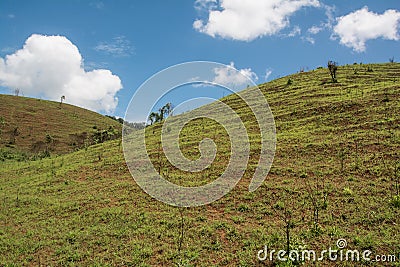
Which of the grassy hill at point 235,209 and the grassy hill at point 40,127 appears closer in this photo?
the grassy hill at point 235,209

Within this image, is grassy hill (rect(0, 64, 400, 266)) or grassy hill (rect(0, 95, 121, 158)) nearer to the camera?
grassy hill (rect(0, 64, 400, 266))

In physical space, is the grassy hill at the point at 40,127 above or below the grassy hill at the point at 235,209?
above

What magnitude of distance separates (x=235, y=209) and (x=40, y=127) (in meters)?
63.1

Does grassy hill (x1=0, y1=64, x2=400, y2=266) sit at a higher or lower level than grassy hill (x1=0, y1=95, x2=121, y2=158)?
lower

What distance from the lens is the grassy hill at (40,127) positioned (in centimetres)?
5462

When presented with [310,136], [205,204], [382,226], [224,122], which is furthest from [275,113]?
[382,226]

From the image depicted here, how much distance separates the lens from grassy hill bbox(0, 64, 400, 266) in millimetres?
9430

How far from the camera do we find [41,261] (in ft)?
32.7

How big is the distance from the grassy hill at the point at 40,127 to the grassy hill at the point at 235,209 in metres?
34.3

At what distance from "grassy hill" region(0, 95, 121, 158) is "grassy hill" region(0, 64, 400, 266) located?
34.3 m

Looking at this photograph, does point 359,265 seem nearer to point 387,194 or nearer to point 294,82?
point 387,194

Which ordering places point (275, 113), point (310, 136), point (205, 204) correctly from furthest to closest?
point (275, 113) < point (310, 136) < point (205, 204)

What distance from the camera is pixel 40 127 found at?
64.5 metres

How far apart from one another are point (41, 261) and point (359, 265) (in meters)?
9.52
